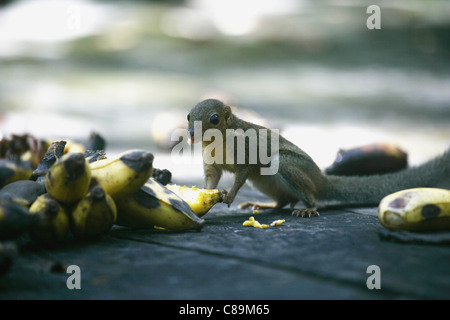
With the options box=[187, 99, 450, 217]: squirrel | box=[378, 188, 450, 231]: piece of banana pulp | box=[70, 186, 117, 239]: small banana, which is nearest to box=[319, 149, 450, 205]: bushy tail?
box=[187, 99, 450, 217]: squirrel

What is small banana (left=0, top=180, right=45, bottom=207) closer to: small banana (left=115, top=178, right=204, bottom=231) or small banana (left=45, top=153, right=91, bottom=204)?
small banana (left=45, top=153, right=91, bottom=204)

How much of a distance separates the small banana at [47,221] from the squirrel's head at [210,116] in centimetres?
120

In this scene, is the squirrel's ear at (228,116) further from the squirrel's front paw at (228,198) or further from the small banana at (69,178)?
the small banana at (69,178)

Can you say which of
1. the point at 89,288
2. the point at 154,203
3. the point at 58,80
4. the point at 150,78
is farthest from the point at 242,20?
the point at 89,288

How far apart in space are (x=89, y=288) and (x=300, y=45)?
10.6m

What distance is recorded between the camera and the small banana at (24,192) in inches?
96.1

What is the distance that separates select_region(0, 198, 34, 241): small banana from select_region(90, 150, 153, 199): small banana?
489 millimetres

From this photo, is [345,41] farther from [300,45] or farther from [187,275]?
[187,275]

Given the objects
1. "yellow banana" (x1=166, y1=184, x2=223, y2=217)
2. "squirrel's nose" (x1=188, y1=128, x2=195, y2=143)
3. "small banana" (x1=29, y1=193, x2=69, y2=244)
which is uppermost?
"squirrel's nose" (x1=188, y1=128, x2=195, y2=143)

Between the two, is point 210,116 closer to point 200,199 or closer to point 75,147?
point 200,199

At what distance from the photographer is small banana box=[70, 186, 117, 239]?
2.31 meters

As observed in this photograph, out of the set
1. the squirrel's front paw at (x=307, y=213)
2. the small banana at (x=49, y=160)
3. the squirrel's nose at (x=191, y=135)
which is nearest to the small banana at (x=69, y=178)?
the small banana at (x=49, y=160)

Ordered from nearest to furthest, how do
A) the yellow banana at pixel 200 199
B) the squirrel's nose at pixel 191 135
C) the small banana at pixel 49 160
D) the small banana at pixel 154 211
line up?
the small banana at pixel 154 211
the small banana at pixel 49 160
the yellow banana at pixel 200 199
the squirrel's nose at pixel 191 135

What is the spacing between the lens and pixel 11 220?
1976 mm
